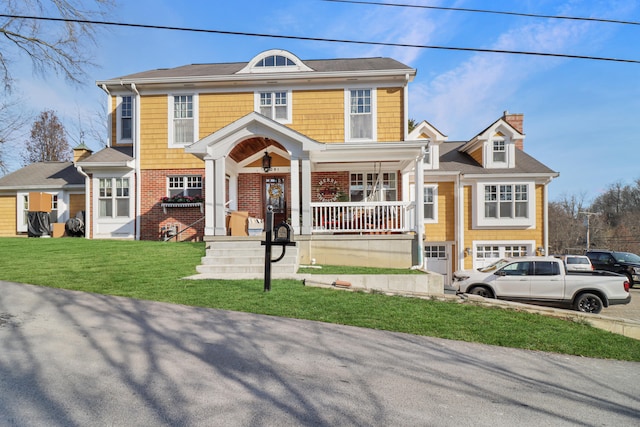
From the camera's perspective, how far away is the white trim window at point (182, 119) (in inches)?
614

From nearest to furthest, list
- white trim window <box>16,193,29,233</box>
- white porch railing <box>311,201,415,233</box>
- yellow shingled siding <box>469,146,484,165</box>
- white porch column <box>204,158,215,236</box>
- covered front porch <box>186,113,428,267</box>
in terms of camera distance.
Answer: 1. covered front porch <box>186,113,428,267</box>
2. white porch column <box>204,158,215,236</box>
3. white porch railing <box>311,201,415,233</box>
4. white trim window <box>16,193,29,233</box>
5. yellow shingled siding <box>469,146,484,165</box>

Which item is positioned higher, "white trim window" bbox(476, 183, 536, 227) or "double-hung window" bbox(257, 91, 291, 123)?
"double-hung window" bbox(257, 91, 291, 123)

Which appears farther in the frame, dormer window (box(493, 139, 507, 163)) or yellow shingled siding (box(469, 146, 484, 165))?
yellow shingled siding (box(469, 146, 484, 165))

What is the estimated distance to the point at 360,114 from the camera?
1520 centimetres

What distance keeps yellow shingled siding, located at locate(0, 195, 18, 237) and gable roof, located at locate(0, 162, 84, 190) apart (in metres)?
0.58

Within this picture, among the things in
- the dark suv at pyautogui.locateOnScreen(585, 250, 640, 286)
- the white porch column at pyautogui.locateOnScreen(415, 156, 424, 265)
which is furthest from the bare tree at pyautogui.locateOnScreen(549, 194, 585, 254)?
the white porch column at pyautogui.locateOnScreen(415, 156, 424, 265)

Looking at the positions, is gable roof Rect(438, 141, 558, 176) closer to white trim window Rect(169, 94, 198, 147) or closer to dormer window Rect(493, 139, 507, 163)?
dormer window Rect(493, 139, 507, 163)

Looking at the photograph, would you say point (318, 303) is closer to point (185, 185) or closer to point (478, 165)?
point (185, 185)

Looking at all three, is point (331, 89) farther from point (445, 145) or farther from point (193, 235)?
point (445, 145)

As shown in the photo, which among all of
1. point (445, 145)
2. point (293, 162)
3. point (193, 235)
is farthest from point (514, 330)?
point (445, 145)

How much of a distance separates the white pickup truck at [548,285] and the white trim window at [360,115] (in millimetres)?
5977

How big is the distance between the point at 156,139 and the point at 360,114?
748 cm

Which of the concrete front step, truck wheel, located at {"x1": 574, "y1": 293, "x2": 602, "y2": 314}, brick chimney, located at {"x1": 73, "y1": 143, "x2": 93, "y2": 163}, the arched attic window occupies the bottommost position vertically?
truck wheel, located at {"x1": 574, "y1": 293, "x2": 602, "y2": 314}

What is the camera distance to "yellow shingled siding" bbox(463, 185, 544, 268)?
1869 centimetres
